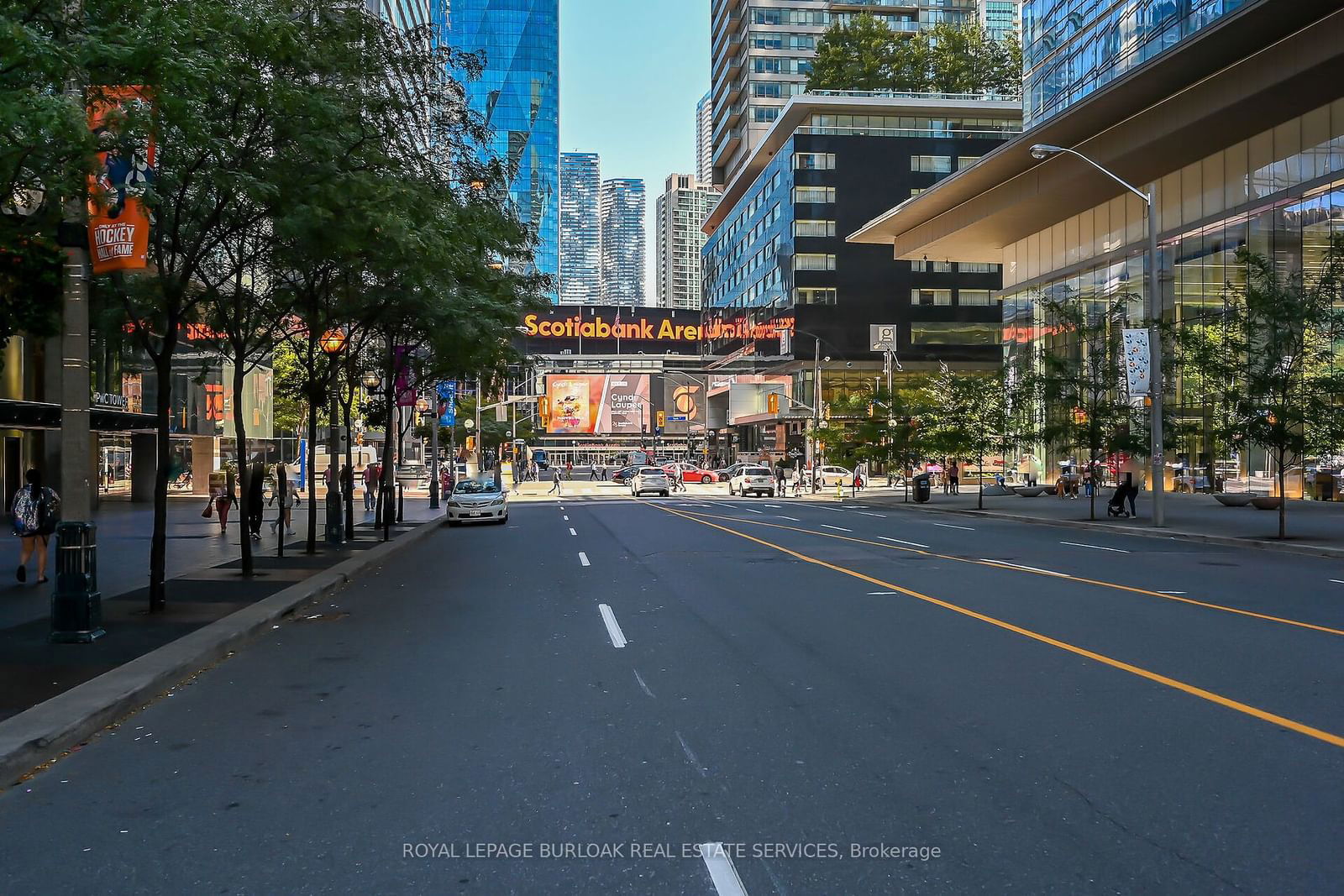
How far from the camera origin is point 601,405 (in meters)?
136

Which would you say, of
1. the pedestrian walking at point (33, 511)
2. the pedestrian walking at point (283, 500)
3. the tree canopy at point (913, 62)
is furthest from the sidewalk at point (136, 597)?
the tree canopy at point (913, 62)

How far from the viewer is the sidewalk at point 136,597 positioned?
29.1 ft

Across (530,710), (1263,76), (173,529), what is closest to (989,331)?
(1263,76)

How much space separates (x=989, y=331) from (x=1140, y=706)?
8251 cm

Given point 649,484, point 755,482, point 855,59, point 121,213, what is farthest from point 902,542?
point 855,59

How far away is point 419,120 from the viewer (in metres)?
14.0

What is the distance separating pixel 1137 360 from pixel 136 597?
25320mm

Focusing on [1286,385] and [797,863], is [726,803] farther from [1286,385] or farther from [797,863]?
[1286,385]

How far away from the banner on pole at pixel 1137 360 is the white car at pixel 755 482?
2925cm

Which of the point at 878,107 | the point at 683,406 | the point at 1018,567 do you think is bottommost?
the point at 1018,567

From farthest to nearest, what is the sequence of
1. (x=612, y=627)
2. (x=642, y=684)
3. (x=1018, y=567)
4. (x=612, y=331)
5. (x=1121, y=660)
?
1. (x=612, y=331)
2. (x=1018, y=567)
3. (x=612, y=627)
4. (x=1121, y=660)
5. (x=642, y=684)

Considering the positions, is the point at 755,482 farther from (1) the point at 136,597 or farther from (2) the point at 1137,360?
(1) the point at 136,597

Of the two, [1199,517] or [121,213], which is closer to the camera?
[121,213]

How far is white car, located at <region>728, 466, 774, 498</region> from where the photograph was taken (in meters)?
56.8
